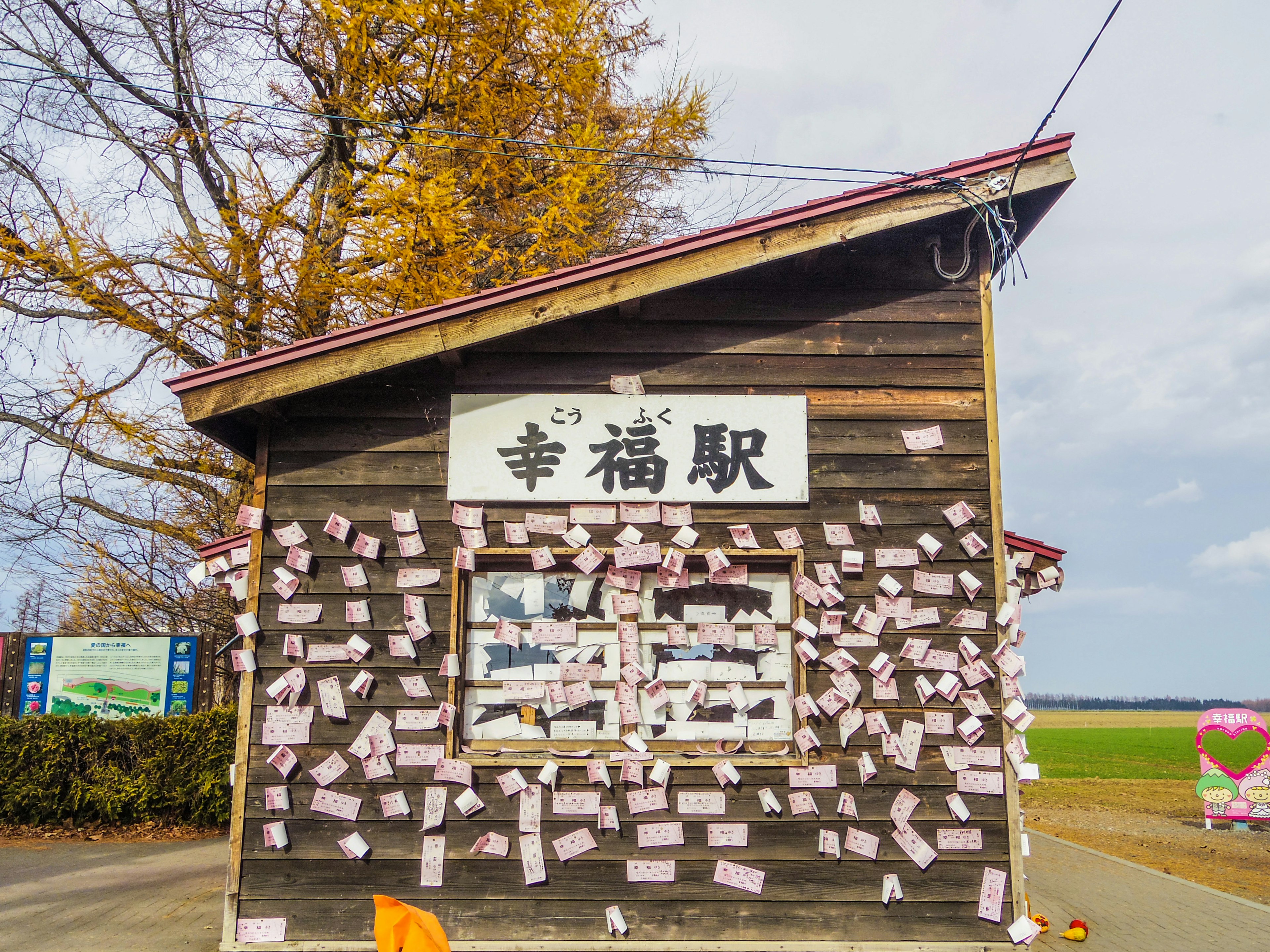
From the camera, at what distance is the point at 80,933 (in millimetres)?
6711

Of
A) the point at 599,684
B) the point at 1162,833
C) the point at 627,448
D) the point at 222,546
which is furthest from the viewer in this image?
the point at 1162,833

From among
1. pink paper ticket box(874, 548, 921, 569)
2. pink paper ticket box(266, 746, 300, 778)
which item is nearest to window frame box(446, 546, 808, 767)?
pink paper ticket box(874, 548, 921, 569)

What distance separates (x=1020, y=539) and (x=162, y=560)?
40.7ft

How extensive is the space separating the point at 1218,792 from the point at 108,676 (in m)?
17.7

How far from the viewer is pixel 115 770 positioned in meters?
11.8

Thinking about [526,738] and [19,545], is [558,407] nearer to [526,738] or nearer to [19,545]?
[526,738]

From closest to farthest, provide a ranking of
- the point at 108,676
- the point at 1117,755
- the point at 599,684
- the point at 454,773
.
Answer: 1. the point at 454,773
2. the point at 599,684
3. the point at 108,676
4. the point at 1117,755

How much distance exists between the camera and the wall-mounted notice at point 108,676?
40.3ft

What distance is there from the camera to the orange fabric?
101 inches

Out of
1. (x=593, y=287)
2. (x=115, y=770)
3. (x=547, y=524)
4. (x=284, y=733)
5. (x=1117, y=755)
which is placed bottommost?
(x=1117, y=755)

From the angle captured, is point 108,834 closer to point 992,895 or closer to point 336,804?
point 336,804

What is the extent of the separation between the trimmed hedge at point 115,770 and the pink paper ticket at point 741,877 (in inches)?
356

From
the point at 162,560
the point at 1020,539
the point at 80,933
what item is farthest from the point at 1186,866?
the point at 162,560

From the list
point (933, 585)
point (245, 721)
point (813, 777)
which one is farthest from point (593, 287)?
point (245, 721)
